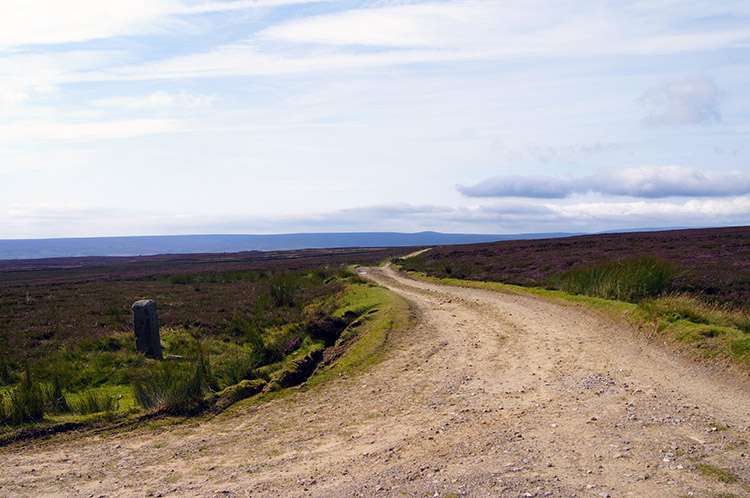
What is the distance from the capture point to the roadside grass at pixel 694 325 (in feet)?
31.5

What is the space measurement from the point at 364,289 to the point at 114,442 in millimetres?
16265

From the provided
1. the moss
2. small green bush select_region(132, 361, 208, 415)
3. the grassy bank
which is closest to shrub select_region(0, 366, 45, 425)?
the grassy bank

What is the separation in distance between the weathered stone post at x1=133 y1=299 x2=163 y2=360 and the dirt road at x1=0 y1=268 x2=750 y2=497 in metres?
7.05

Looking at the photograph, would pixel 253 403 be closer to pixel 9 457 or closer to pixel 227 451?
pixel 227 451

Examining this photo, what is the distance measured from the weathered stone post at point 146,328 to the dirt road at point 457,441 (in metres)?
7.05

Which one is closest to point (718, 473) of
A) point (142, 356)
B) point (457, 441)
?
point (457, 441)

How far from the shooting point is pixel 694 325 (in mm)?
11414

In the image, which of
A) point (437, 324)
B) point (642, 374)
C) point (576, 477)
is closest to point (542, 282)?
point (437, 324)

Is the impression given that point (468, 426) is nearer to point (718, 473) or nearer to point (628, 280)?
point (718, 473)

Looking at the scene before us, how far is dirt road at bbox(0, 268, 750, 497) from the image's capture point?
523 centimetres

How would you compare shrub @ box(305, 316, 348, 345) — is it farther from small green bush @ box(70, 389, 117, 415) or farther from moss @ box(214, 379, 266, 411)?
small green bush @ box(70, 389, 117, 415)

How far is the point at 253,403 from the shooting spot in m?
9.29

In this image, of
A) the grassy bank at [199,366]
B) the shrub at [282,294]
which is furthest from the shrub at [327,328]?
the shrub at [282,294]

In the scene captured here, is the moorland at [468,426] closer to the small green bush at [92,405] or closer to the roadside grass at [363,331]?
the roadside grass at [363,331]
